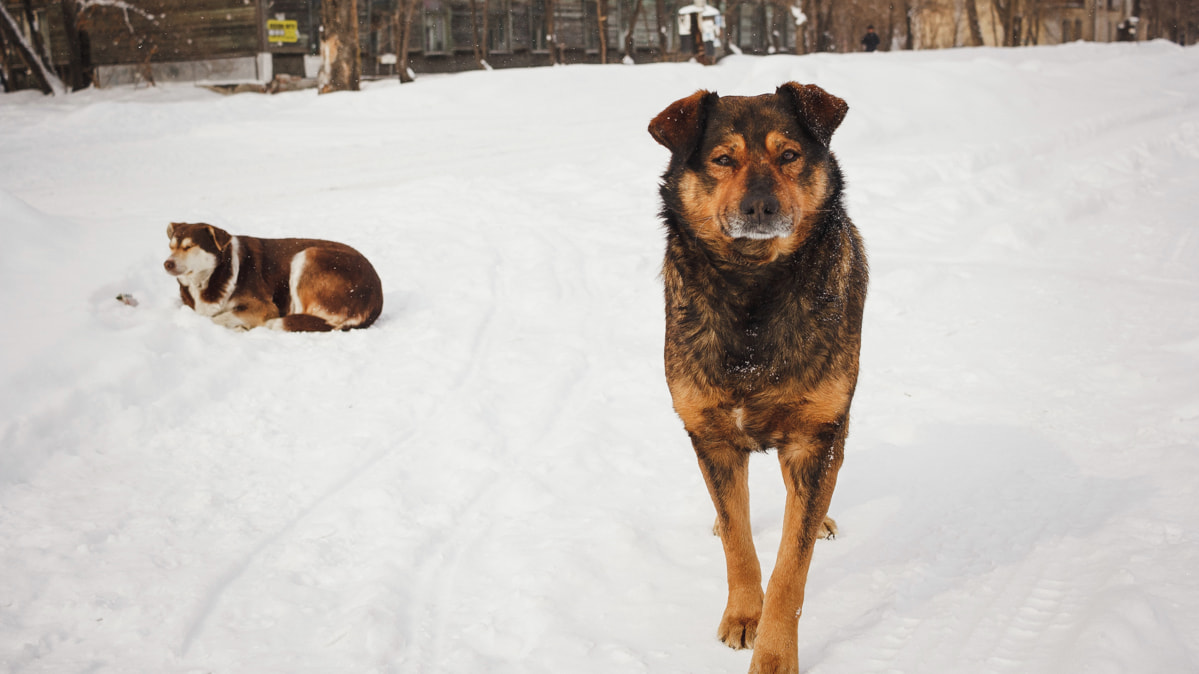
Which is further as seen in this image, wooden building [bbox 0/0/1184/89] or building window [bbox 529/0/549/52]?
building window [bbox 529/0/549/52]

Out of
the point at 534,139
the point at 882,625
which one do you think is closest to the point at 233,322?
the point at 882,625

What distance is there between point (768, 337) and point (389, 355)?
12.6ft

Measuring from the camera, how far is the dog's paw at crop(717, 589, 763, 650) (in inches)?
121

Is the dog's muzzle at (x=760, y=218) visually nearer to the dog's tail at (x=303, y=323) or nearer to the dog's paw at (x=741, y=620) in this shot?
the dog's paw at (x=741, y=620)

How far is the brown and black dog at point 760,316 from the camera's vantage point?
2982 millimetres

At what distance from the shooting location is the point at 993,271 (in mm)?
7738

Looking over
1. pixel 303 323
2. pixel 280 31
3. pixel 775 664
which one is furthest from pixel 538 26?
pixel 775 664

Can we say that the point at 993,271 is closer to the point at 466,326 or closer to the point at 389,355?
the point at 466,326

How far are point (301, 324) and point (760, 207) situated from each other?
469cm

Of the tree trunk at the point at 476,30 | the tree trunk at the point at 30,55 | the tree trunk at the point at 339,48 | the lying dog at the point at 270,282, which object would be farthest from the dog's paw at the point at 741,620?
the tree trunk at the point at 476,30

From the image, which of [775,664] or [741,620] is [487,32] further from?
[775,664]

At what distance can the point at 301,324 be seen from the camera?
6594mm

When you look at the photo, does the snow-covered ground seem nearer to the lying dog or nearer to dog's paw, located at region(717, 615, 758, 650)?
dog's paw, located at region(717, 615, 758, 650)

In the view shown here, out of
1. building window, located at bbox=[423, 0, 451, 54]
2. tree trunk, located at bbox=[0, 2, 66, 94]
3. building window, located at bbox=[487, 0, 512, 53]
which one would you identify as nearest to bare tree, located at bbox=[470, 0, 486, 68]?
building window, located at bbox=[487, 0, 512, 53]
